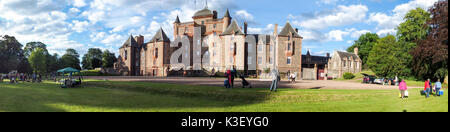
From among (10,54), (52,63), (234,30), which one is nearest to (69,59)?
(52,63)

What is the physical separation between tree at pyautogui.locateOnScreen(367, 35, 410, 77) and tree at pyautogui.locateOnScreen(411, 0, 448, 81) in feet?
14.9

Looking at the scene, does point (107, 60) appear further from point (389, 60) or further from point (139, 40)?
point (389, 60)

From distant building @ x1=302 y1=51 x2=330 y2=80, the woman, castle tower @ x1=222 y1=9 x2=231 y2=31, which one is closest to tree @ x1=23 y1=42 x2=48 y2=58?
castle tower @ x1=222 y1=9 x2=231 y2=31

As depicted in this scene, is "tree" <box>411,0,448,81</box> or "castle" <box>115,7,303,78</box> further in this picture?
"castle" <box>115,7,303,78</box>

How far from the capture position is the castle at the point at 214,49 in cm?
5581

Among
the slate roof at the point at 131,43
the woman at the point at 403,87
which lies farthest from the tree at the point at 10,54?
the woman at the point at 403,87

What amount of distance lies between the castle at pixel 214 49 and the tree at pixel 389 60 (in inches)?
617

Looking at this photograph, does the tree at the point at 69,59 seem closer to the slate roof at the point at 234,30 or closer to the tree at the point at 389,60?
the slate roof at the point at 234,30

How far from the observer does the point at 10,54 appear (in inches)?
2721

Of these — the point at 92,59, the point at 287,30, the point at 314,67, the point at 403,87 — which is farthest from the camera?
the point at 92,59

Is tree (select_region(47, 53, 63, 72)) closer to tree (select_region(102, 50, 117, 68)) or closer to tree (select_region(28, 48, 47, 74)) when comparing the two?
tree (select_region(28, 48, 47, 74))

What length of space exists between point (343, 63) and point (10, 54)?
9606cm

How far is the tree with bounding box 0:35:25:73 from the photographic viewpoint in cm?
6396
